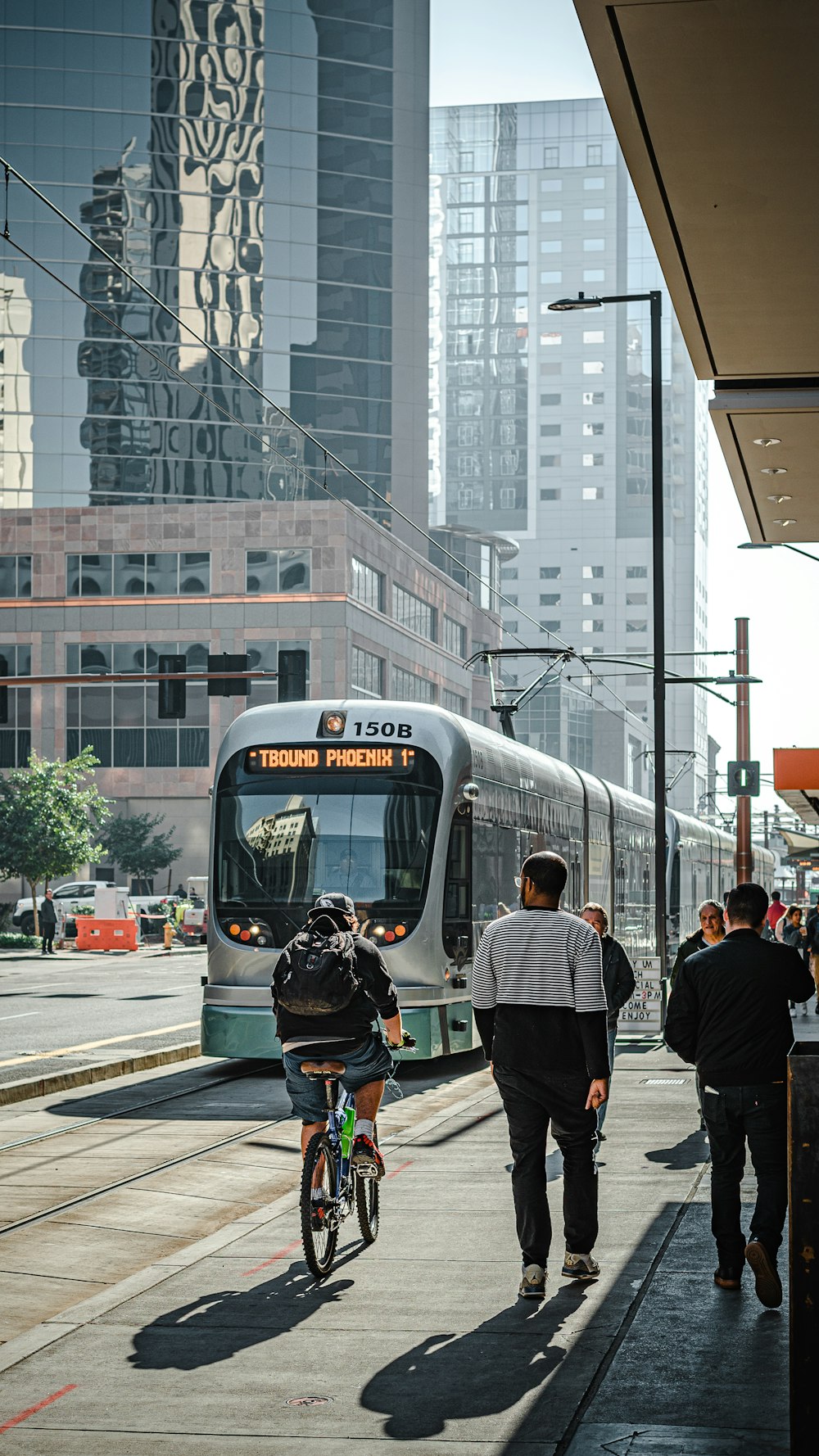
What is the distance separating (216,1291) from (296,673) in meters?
25.1

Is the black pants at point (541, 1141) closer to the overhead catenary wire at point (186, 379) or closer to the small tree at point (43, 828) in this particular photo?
the overhead catenary wire at point (186, 379)

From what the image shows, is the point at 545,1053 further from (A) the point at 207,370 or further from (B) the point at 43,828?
(A) the point at 207,370

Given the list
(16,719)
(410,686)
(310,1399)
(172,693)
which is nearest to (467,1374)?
(310,1399)

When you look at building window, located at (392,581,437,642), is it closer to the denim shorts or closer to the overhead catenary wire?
the overhead catenary wire

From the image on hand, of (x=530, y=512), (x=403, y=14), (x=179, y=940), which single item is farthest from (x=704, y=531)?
(x=179, y=940)

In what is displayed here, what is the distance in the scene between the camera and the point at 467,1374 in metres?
5.95

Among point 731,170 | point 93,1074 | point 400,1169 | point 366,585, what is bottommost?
point 93,1074

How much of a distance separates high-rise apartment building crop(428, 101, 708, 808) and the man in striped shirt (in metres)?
157

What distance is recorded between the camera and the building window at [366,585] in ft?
274

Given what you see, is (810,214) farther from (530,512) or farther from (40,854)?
(530,512)

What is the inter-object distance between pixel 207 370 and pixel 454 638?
2090 centimetres

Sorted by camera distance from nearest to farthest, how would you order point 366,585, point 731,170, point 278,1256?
1. point 731,170
2. point 278,1256
3. point 366,585

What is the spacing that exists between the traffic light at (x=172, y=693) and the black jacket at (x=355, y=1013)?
81.3 ft

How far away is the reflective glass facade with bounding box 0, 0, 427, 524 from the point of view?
94812mm
